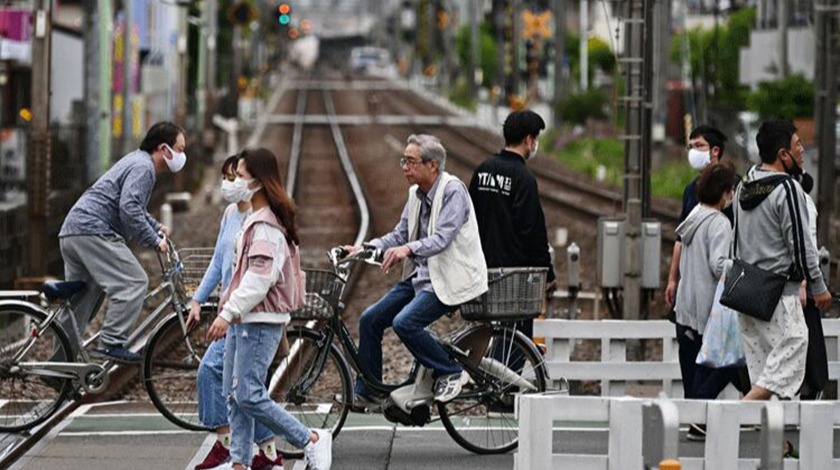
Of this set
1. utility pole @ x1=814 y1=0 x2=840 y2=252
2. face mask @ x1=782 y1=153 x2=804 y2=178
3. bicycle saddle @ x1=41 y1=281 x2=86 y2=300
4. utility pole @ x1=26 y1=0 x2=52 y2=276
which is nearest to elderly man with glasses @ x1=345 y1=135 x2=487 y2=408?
face mask @ x1=782 y1=153 x2=804 y2=178

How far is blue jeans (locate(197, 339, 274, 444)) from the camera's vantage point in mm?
9898

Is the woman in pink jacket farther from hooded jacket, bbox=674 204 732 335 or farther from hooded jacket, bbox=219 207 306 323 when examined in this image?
hooded jacket, bbox=674 204 732 335

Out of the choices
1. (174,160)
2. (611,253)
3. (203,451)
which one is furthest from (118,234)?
(611,253)

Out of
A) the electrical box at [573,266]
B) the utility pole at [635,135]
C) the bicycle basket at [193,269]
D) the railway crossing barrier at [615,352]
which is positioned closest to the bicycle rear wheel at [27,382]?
the bicycle basket at [193,269]

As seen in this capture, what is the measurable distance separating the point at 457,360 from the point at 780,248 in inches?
73.6

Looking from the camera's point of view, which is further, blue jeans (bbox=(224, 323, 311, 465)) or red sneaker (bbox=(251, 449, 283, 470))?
red sneaker (bbox=(251, 449, 283, 470))

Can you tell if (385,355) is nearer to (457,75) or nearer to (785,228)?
(785,228)

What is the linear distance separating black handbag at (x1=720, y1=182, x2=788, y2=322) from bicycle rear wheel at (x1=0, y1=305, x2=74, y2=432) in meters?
3.83

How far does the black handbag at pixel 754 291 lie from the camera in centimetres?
975

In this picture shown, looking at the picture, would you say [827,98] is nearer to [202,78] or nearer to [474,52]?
[202,78]

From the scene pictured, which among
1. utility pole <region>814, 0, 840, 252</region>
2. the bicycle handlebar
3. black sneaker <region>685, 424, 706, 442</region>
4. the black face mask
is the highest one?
utility pole <region>814, 0, 840, 252</region>

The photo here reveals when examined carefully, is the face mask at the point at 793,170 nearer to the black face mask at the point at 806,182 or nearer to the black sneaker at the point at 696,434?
the black face mask at the point at 806,182

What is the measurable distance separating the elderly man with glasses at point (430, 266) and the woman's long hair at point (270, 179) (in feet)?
3.28

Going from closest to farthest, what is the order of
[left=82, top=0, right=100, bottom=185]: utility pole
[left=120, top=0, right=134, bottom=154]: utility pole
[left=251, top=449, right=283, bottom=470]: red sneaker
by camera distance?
[left=251, top=449, right=283, bottom=470]: red sneaker < [left=82, top=0, right=100, bottom=185]: utility pole < [left=120, top=0, right=134, bottom=154]: utility pole
